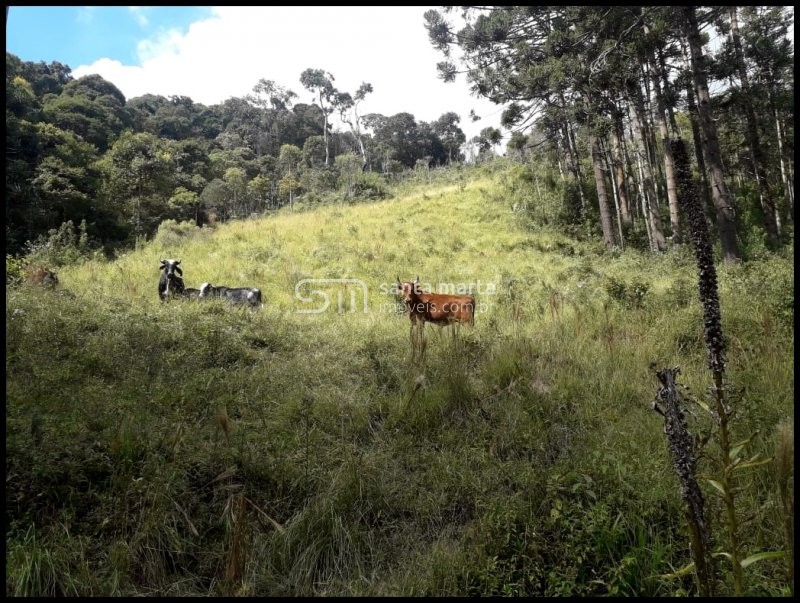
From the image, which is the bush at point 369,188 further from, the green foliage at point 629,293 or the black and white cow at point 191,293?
the green foliage at point 629,293

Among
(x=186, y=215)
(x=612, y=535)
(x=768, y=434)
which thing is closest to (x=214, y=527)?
(x=612, y=535)

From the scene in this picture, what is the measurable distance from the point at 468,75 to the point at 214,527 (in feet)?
51.0

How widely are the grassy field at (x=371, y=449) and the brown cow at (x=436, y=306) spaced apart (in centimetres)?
59

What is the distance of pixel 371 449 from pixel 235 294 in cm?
666

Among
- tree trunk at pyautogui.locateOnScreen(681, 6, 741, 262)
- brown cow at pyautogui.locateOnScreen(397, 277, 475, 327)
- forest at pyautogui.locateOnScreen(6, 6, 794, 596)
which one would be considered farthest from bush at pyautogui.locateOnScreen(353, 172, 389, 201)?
brown cow at pyautogui.locateOnScreen(397, 277, 475, 327)

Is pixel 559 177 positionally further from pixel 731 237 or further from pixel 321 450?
pixel 321 450

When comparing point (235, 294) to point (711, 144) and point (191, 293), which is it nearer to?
point (191, 293)

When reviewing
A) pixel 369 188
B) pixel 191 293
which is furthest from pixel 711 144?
pixel 369 188

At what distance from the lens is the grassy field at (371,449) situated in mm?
2115

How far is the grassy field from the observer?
2115 millimetres

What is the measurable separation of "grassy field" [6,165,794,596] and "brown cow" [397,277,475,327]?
589 mm

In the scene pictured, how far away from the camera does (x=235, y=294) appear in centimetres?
904

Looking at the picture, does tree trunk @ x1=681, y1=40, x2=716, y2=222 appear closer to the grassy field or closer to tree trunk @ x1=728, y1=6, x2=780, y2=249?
tree trunk @ x1=728, y1=6, x2=780, y2=249

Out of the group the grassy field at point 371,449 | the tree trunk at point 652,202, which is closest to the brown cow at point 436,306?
the grassy field at point 371,449
